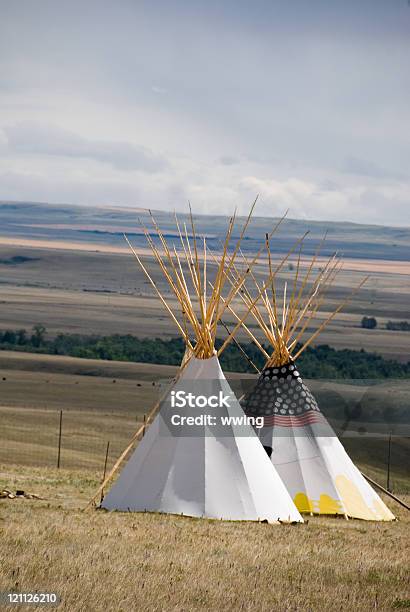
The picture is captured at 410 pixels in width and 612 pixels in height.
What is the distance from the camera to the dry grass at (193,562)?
9055mm

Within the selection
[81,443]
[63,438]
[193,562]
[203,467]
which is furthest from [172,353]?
[193,562]

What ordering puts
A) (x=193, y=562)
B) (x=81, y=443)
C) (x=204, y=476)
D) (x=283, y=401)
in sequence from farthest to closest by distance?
(x=81, y=443) < (x=283, y=401) < (x=204, y=476) < (x=193, y=562)

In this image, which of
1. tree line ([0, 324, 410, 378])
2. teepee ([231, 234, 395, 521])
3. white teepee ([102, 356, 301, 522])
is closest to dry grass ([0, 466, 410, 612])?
white teepee ([102, 356, 301, 522])

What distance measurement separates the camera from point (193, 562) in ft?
34.7

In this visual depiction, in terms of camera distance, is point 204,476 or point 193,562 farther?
point 204,476

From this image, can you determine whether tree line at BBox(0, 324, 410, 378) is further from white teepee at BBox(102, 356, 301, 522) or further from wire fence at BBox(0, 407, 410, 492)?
white teepee at BBox(102, 356, 301, 522)

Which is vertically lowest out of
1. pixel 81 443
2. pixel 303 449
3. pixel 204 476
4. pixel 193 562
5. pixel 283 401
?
pixel 81 443

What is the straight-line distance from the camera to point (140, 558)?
10531 millimetres

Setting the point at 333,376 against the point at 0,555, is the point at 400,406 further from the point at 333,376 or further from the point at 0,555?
the point at 0,555

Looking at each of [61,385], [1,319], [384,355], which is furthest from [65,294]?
[61,385]

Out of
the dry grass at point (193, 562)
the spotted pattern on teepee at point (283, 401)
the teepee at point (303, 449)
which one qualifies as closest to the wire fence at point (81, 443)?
the spotted pattern on teepee at point (283, 401)

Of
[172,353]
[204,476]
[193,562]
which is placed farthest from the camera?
[172,353]

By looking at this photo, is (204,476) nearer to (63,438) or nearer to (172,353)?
(63,438)

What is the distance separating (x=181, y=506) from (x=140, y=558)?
11.7 ft
